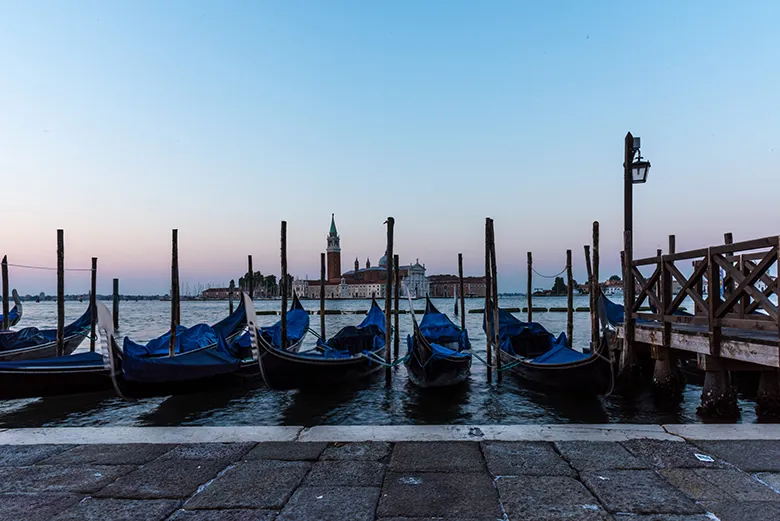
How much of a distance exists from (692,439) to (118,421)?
6.67 m

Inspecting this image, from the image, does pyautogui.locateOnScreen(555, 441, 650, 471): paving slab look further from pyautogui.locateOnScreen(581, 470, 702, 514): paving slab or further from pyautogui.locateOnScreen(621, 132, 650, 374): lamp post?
pyautogui.locateOnScreen(621, 132, 650, 374): lamp post

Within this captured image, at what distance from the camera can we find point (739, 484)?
2625 mm

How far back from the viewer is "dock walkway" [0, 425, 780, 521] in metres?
2.39

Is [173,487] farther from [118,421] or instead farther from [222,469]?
[118,421]

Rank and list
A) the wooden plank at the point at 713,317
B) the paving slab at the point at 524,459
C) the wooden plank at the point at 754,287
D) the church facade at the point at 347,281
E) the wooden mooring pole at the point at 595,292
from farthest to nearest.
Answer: the church facade at the point at 347,281, the wooden mooring pole at the point at 595,292, the wooden plank at the point at 713,317, the wooden plank at the point at 754,287, the paving slab at the point at 524,459

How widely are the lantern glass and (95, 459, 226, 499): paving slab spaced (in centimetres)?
593

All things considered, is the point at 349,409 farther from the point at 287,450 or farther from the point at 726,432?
the point at 726,432

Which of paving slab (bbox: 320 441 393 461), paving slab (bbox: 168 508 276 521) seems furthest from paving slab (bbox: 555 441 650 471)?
paving slab (bbox: 168 508 276 521)

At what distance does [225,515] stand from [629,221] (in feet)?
20.8

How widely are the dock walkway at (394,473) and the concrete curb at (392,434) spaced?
0.01 m

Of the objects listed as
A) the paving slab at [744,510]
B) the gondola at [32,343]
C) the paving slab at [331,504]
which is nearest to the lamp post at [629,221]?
the paving slab at [744,510]

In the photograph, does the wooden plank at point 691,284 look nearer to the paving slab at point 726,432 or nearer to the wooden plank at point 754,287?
the wooden plank at point 754,287

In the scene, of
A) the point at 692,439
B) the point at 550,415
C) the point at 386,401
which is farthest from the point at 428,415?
the point at 692,439

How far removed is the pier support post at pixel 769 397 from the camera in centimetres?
542
